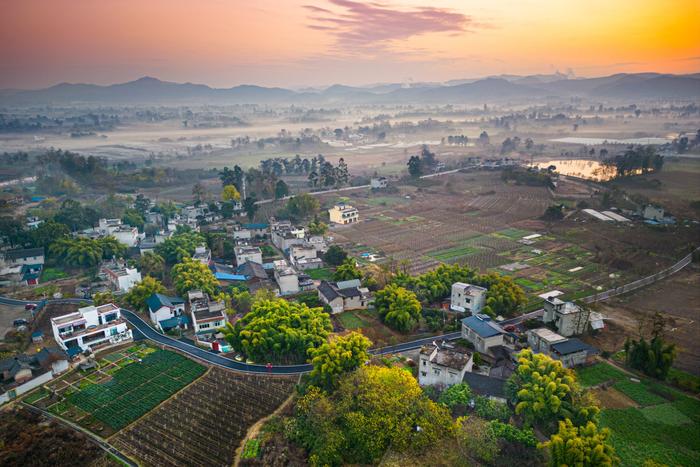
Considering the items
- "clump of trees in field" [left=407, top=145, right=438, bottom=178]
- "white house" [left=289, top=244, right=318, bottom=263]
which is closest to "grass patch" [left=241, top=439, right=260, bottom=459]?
"white house" [left=289, top=244, right=318, bottom=263]

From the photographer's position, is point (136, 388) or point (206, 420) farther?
point (136, 388)

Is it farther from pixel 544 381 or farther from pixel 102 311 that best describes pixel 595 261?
pixel 102 311

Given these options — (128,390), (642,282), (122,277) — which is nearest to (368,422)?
(128,390)

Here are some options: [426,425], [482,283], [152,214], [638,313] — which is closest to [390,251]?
[482,283]

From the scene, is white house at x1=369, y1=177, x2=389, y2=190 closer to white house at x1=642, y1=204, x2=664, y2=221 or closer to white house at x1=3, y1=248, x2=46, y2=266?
white house at x1=642, y1=204, x2=664, y2=221

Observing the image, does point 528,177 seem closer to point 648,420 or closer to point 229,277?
point 229,277

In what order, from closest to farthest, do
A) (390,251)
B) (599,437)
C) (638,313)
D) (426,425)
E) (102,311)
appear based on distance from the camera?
1. (599,437)
2. (426,425)
3. (102,311)
4. (638,313)
5. (390,251)

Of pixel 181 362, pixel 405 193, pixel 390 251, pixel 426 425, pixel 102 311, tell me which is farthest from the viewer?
pixel 405 193
